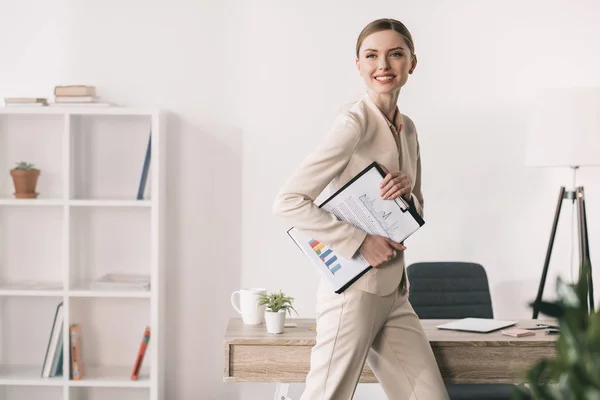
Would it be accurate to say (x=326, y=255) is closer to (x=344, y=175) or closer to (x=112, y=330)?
(x=344, y=175)

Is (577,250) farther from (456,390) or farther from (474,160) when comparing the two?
(456,390)

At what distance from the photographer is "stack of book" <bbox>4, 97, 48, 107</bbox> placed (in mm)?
3553

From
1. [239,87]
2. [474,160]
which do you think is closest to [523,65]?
[474,160]

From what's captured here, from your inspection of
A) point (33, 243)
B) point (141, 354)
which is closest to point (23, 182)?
point (33, 243)

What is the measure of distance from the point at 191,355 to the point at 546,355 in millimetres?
1914

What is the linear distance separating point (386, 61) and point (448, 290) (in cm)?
154

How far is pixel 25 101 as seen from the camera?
3564 millimetres

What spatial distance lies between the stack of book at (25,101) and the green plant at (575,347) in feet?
10.3

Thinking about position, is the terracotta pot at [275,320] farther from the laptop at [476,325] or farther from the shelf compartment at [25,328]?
the shelf compartment at [25,328]

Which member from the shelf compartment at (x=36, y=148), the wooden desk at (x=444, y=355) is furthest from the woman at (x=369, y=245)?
the shelf compartment at (x=36, y=148)

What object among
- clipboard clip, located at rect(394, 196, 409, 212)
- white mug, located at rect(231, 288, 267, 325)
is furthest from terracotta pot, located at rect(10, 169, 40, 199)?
clipboard clip, located at rect(394, 196, 409, 212)

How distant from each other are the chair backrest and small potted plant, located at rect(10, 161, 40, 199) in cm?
177

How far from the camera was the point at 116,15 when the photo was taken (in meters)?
3.79

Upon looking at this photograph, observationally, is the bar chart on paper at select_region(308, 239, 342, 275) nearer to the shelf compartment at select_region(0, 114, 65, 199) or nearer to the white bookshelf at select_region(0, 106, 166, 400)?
the white bookshelf at select_region(0, 106, 166, 400)
